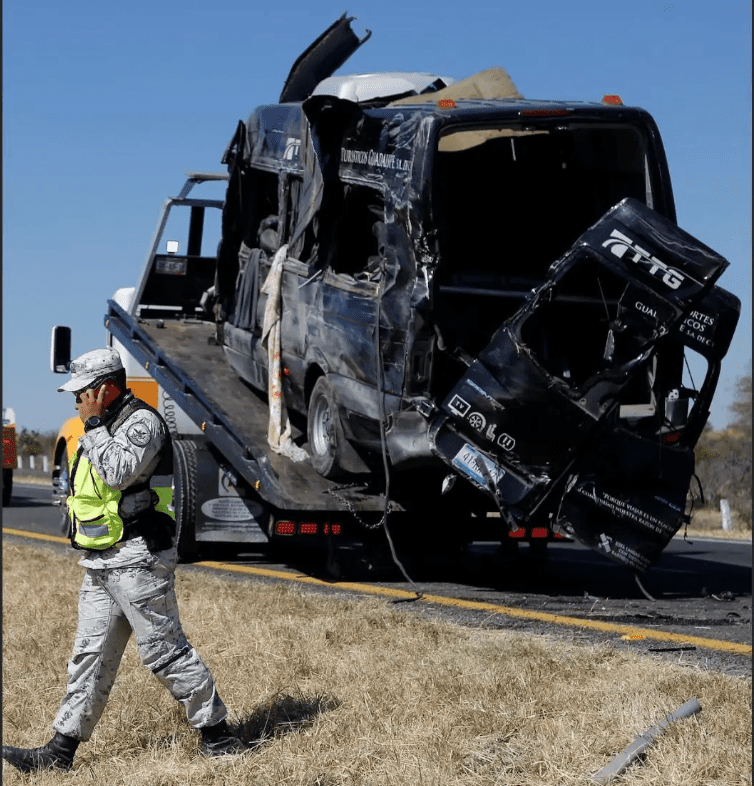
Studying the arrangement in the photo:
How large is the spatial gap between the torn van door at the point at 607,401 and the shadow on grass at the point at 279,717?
307 centimetres

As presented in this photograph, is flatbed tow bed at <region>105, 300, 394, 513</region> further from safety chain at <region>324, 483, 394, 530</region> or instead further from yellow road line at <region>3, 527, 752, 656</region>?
yellow road line at <region>3, 527, 752, 656</region>

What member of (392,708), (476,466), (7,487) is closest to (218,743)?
(392,708)

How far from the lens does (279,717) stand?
21.0ft

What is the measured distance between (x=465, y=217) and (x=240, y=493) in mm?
3414

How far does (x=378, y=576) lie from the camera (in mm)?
12328

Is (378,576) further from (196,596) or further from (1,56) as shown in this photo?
(1,56)

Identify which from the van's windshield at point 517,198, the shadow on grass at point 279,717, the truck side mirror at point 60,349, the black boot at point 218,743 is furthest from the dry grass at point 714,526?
the black boot at point 218,743

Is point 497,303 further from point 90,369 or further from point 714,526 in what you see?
point 714,526

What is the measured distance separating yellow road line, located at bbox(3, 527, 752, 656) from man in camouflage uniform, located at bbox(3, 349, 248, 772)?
12.2ft

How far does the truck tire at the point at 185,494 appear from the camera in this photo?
12398mm

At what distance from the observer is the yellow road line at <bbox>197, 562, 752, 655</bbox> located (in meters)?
8.38

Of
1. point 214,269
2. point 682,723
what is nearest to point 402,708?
point 682,723

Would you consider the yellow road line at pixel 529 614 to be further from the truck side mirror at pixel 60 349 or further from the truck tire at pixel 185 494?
the truck side mirror at pixel 60 349

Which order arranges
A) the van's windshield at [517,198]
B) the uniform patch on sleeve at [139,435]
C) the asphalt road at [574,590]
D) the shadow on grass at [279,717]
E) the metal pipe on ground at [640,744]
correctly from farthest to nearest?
1. the van's windshield at [517,198]
2. the asphalt road at [574,590]
3. the shadow on grass at [279,717]
4. the uniform patch on sleeve at [139,435]
5. the metal pipe on ground at [640,744]
